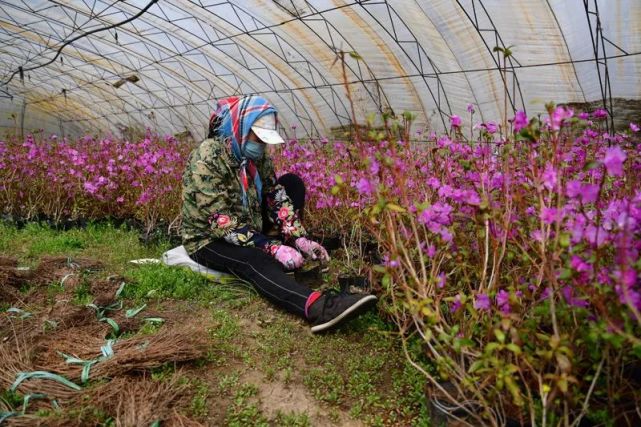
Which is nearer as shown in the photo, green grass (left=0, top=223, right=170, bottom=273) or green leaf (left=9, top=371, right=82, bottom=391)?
green leaf (left=9, top=371, right=82, bottom=391)

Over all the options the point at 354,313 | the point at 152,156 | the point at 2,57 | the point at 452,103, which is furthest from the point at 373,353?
the point at 2,57

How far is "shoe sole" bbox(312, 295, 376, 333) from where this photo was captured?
2.16 metres

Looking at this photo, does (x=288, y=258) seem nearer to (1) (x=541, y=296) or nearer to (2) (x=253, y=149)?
(2) (x=253, y=149)

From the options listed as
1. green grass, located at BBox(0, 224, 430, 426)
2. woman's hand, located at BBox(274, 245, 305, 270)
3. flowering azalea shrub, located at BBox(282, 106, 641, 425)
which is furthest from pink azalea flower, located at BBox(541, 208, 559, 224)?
woman's hand, located at BBox(274, 245, 305, 270)

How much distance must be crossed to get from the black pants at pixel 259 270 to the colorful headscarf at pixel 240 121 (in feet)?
1.23

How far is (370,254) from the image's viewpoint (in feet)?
10.1

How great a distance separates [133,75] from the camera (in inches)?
530

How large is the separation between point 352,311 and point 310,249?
3.01ft

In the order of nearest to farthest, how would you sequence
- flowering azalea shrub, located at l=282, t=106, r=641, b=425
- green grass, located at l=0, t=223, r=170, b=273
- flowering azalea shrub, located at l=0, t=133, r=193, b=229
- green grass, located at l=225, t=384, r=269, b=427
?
flowering azalea shrub, located at l=282, t=106, r=641, b=425
green grass, located at l=225, t=384, r=269, b=427
green grass, located at l=0, t=223, r=170, b=273
flowering azalea shrub, located at l=0, t=133, r=193, b=229

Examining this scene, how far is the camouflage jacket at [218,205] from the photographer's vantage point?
2.77m

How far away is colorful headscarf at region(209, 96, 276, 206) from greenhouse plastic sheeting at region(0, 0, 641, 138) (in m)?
0.77

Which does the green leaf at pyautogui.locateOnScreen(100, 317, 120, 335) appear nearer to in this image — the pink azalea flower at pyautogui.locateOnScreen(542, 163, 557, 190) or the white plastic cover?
the white plastic cover

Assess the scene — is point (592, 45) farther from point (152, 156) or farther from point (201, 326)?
point (201, 326)

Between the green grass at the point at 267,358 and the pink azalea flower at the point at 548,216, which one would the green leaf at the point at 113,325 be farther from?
the pink azalea flower at the point at 548,216
